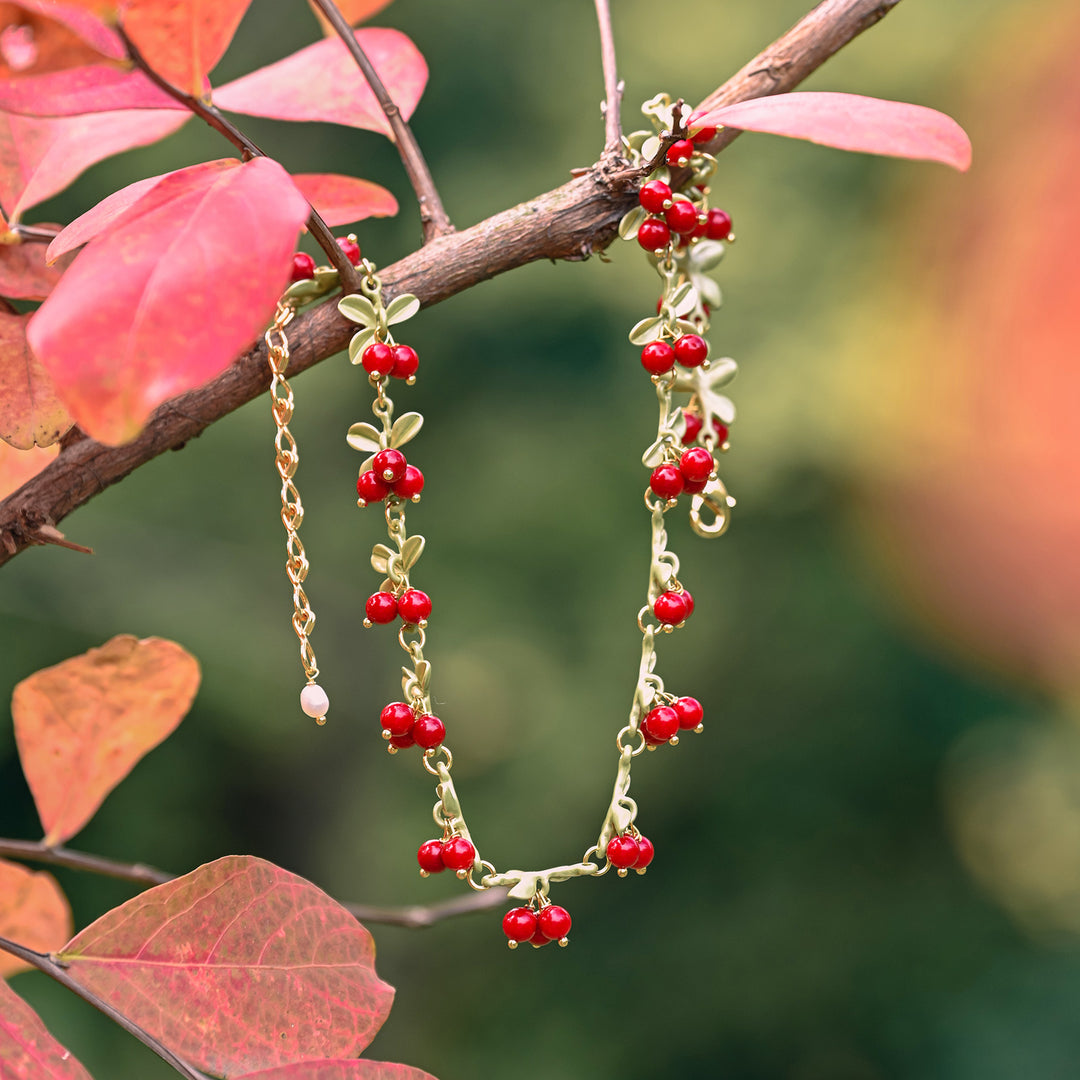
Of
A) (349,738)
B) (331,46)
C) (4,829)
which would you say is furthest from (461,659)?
(331,46)

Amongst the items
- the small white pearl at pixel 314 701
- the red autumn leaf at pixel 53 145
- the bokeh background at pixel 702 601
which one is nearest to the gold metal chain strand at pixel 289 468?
the small white pearl at pixel 314 701

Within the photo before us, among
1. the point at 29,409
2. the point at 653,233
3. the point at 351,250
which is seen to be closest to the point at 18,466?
the point at 29,409

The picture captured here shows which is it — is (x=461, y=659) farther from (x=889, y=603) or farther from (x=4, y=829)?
(x=4, y=829)

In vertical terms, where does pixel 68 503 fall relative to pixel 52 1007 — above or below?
above

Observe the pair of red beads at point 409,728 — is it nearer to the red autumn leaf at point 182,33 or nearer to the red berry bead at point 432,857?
the red berry bead at point 432,857

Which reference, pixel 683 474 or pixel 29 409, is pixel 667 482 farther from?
pixel 29 409

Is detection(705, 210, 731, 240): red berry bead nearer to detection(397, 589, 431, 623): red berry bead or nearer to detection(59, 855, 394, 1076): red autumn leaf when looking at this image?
detection(397, 589, 431, 623): red berry bead
